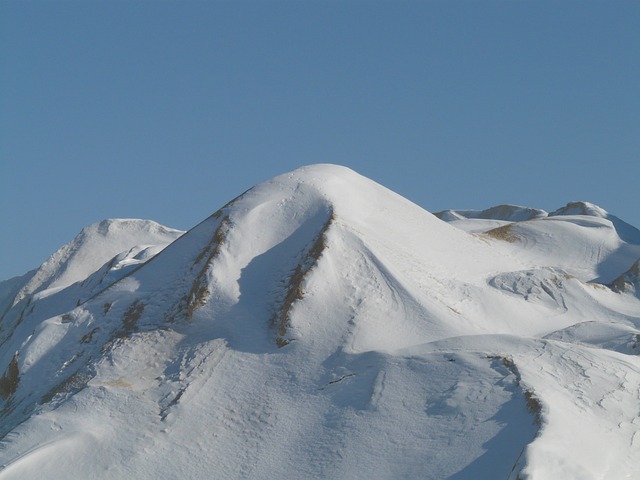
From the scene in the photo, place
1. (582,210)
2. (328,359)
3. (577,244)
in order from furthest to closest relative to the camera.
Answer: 1. (582,210)
2. (577,244)
3. (328,359)

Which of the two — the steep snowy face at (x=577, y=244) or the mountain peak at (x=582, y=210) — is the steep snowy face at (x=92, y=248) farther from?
the mountain peak at (x=582, y=210)

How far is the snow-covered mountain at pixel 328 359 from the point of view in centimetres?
1406

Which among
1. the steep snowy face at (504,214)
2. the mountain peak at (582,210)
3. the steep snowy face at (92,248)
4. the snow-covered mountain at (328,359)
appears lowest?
the steep snowy face at (504,214)

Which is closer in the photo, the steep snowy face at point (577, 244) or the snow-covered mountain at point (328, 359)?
the snow-covered mountain at point (328, 359)

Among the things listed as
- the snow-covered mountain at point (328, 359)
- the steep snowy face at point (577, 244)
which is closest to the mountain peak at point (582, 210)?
the steep snowy face at point (577, 244)

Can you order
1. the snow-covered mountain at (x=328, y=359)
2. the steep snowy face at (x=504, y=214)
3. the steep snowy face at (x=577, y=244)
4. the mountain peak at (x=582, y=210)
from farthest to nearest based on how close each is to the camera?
the steep snowy face at (x=504, y=214), the mountain peak at (x=582, y=210), the steep snowy face at (x=577, y=244), the snow-covered mountain at (x=328, y=359)

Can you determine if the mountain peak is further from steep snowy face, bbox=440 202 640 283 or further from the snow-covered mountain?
the snow-covered mountain

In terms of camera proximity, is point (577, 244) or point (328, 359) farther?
point (577, 244)

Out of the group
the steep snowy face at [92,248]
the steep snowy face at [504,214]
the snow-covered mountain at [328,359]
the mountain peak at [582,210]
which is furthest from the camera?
the steep snowy face at [504,214]

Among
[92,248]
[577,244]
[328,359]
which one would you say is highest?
[92,248]

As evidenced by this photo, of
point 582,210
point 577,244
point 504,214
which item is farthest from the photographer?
point 504,214

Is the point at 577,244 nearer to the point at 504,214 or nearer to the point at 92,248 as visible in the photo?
the point at 504,214

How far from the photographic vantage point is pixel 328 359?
17328mm

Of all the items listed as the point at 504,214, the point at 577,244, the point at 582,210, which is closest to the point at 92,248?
the point at 577,244
